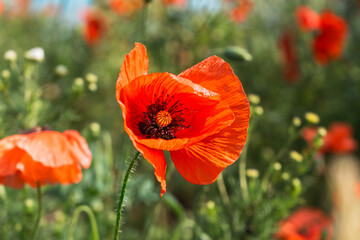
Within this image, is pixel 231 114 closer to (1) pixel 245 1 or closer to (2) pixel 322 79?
(1) pixel 245 1

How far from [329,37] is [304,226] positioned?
1.46 m

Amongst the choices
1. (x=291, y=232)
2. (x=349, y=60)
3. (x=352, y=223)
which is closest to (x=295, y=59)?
(x=349, y=60)

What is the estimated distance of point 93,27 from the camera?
3.89 metres

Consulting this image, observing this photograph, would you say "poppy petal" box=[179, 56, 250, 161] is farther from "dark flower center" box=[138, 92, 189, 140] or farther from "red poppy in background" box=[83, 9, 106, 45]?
"red poppy in background" box=[83, 9, 106, 45]

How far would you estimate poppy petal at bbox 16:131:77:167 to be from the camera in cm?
110

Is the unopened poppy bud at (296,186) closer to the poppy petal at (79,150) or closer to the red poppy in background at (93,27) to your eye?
the poppy petal at (79,150)

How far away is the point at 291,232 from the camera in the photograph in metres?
2.14

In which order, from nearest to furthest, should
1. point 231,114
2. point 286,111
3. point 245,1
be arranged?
point 231,114 → point 286,111 → point 245,1

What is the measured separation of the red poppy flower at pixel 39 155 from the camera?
1114 millimetres

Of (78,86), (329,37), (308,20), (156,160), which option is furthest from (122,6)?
(156,160)

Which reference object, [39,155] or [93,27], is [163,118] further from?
[93,27]

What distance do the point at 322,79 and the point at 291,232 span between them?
2.22m

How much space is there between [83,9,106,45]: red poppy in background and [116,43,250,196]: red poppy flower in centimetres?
290

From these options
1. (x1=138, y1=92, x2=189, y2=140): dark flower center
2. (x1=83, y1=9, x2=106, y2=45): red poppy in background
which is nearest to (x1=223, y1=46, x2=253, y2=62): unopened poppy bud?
(x1=138, y1=92, x2=189, y2=140): dark flower center
